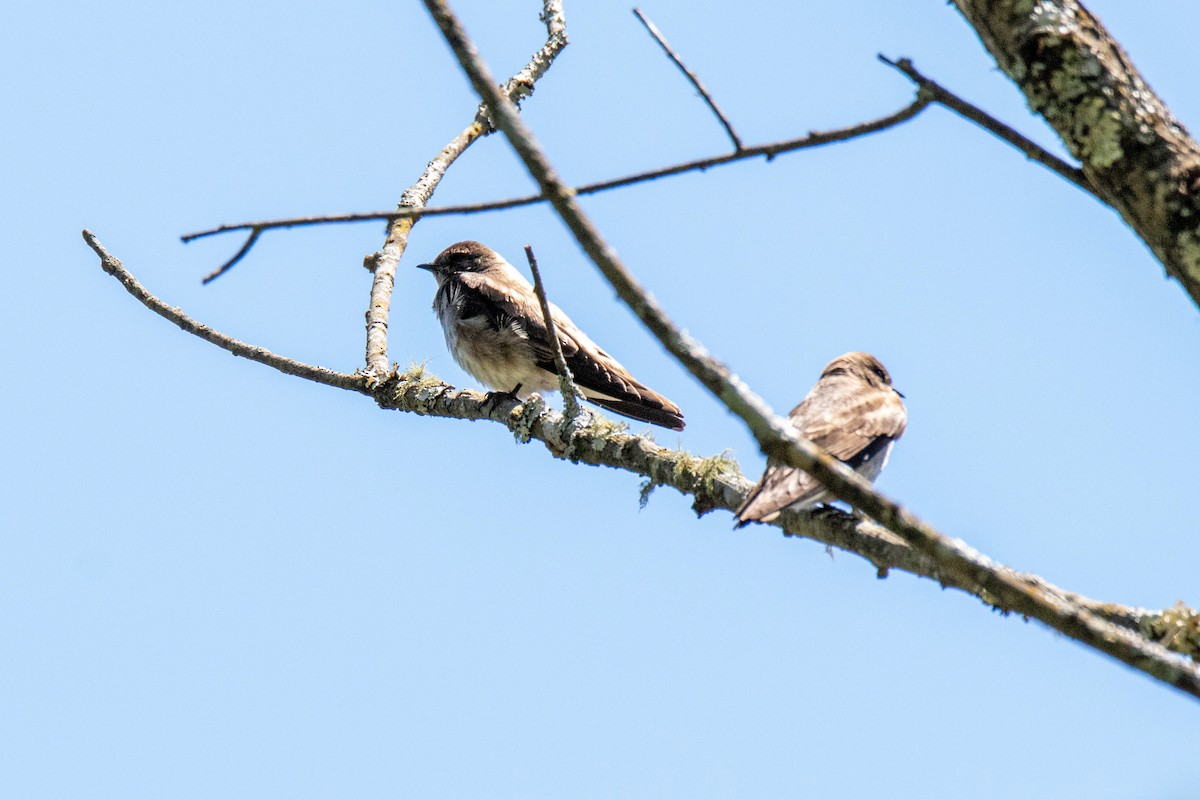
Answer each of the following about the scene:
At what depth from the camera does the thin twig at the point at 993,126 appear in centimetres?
232

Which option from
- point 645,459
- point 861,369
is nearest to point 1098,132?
point 645,459

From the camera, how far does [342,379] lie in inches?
260

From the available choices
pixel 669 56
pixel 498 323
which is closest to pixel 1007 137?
pixel 669 56

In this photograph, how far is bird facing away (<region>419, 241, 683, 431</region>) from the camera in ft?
25.2

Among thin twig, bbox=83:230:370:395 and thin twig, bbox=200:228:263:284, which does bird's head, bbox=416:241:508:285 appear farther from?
thin twig, bbox=200:228:263:284

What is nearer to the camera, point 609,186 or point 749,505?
point 609,186

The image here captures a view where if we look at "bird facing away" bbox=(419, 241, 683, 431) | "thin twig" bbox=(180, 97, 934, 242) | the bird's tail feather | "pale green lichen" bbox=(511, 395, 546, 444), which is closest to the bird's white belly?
"bird facing away" bbox=(419, 241, 683, 431)

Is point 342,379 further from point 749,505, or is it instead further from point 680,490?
point 749,505

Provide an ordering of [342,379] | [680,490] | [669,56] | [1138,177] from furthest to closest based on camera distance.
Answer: [342,379] → [680,490] → [669,56] → [1138,177]

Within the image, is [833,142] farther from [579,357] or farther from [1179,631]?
[579,357]

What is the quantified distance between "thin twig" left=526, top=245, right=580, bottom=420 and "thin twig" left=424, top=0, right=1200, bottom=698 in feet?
2.25

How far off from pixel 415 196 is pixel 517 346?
1.55 m

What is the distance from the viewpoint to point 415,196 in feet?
23.1

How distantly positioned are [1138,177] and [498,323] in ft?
21.5
